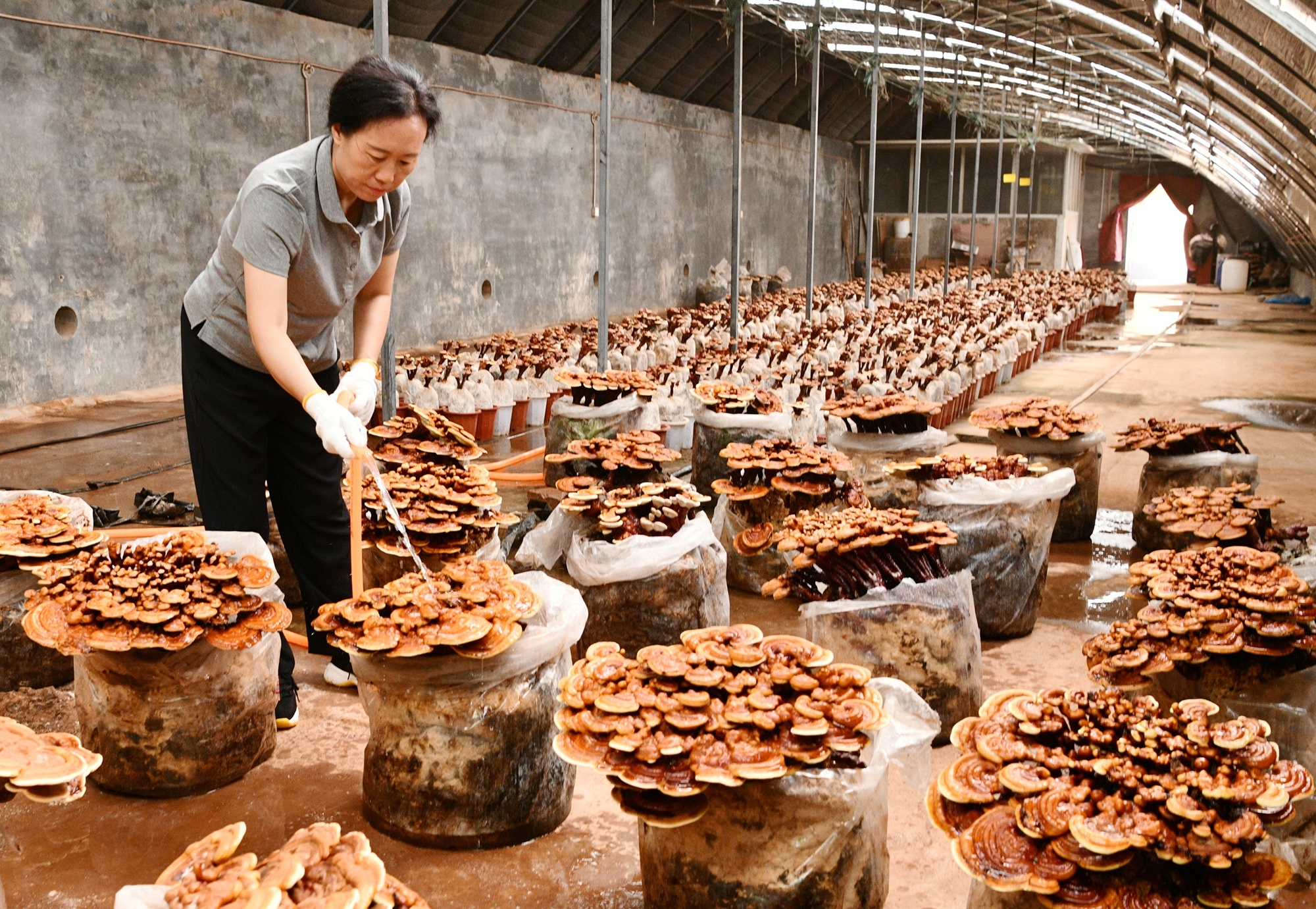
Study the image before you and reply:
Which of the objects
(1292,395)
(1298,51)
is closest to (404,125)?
(1298,51)

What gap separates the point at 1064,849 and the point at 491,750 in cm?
152

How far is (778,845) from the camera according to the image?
2.45 m

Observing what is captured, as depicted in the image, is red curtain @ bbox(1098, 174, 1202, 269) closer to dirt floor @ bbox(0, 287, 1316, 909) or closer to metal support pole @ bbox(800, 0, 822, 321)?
metal support pole @ bbox(800, 0, 822, 321)

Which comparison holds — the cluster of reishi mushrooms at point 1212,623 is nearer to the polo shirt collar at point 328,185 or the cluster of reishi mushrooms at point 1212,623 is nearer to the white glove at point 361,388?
the white glove at point 361,388

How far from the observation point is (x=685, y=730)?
94.1 inches

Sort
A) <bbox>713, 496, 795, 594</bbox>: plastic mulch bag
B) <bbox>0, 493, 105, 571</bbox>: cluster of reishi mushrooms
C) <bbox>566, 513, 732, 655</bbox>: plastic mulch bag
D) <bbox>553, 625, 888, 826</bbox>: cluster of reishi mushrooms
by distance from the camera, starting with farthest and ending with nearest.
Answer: <bbox>713, 496, 795, 594</bbox>: plastic mulch bag
<bbox>566, 513, 732, 655</bbox>: plastic mulch bag
<bbox>0, 493, 105, 571</bbox>: cluster of reishi mushrooms
<bbox>553, 625, 888, 826</bbox>: cluster of reishi mushrooms

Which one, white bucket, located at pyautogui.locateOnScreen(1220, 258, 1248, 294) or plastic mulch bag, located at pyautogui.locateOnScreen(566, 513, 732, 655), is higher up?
white bucket, located at pyautogui.locateOnScreen(1220, 258, 1248, 294)

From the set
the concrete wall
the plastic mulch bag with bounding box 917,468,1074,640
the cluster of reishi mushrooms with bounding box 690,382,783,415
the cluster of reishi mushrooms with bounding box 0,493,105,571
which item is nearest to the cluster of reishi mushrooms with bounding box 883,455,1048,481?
the plastic mulch bag with bounding box 917,468,1074,640

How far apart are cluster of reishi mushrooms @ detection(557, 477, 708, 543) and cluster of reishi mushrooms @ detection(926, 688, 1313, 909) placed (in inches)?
75.9

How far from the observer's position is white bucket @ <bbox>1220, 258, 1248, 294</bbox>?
34375 millimetres

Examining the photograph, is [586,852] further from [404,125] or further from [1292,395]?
[1292,395]

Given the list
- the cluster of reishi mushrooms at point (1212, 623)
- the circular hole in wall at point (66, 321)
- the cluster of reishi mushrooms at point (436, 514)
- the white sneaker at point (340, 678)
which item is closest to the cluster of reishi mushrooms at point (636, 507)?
the cluster of reishi mushrooms at point (436, 514)

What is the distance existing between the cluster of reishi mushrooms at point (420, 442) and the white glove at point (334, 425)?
159cm

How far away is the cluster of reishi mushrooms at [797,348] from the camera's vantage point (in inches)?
324
